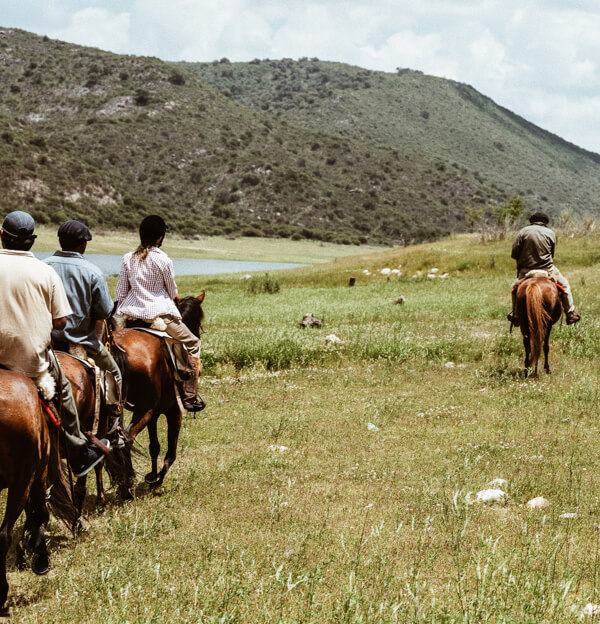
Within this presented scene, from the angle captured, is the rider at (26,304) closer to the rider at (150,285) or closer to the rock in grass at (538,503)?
the rider at (150,285)

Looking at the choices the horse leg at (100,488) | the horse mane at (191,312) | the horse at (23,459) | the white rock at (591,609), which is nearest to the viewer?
the white rock at (591,609)

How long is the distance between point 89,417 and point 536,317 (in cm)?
893

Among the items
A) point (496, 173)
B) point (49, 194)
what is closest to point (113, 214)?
point (49, 194)

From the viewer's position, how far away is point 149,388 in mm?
7480

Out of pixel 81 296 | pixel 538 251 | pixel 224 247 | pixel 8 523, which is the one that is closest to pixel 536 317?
pixel 538 251

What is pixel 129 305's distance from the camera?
25.3ft

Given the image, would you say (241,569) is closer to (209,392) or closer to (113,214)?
(209,392)

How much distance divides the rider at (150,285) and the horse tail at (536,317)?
24.2ft

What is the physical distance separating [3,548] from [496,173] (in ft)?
633

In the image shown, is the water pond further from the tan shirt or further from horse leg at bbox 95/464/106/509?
the tan shirt

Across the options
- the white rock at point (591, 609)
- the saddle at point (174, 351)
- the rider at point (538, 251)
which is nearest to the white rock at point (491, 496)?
the white rock at point (591, 609)

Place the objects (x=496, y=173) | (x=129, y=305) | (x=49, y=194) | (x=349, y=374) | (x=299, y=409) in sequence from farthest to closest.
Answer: (x=496, y=173) < (x=49, y=194) < (x=349, y=374) < (x=299, y=409) < (x=129, y=305)

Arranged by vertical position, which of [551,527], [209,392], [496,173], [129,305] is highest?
[496,173]

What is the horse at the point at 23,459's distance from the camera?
4695 mm
